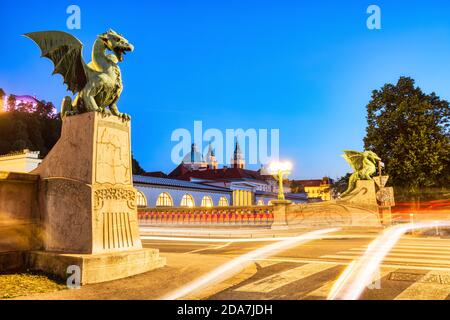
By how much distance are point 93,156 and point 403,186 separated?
95.7 feet

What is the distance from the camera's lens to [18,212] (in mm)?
6609

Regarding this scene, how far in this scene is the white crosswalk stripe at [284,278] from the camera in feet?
19.1

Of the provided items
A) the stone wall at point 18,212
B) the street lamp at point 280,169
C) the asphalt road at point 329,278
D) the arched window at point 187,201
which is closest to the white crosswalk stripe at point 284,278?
the asphalt road at point 329,278

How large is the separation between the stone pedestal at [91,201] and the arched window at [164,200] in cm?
3846

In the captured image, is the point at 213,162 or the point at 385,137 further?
the point at 213,162

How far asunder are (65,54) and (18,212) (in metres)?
3.18

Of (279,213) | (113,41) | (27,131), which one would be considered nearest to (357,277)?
(113,41)

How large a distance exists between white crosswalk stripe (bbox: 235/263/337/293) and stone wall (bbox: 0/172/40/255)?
12.9ft

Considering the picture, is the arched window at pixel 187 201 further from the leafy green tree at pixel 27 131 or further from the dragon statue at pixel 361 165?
the dragon statue at pixel 361 165

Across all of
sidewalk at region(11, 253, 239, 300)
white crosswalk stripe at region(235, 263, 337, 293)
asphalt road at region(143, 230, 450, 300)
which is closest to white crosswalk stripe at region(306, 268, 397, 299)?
asphalt road at region(143, 230, 450, 300)

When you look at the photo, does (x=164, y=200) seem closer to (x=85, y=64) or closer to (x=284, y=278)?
(x=85, y=64)

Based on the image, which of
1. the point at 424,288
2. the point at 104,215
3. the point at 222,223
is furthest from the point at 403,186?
the point at 104,215
